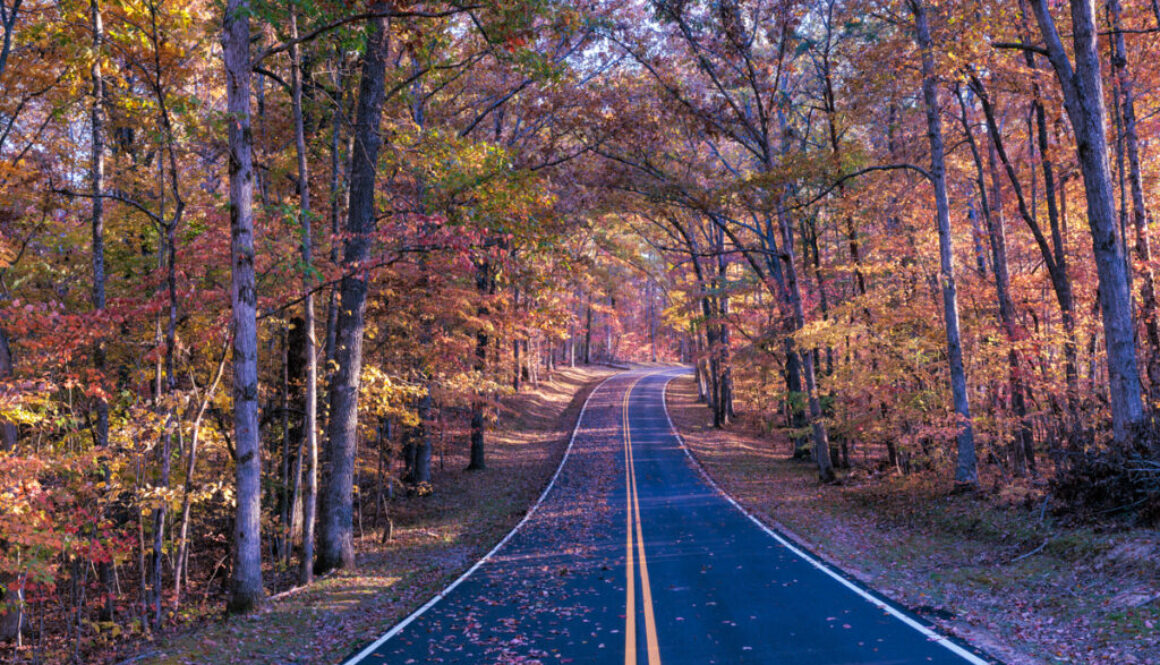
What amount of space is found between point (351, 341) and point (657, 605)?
7394 mm

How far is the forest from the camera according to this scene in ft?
34.9

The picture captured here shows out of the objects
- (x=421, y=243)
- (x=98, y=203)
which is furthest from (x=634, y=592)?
(x=98, y=203)

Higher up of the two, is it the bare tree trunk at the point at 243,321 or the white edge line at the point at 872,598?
the bare tree trunk at the point at 243,321

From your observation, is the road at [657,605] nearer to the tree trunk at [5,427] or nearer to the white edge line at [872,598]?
the white edge line at [872,598]

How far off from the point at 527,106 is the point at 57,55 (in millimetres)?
12347

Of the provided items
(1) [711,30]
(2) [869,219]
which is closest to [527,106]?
(1) [711,30]

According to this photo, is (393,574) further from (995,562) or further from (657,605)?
(995,562)

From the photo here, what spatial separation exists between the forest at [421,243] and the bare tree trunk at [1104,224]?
49 millimetres

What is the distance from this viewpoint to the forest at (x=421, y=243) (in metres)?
10.6

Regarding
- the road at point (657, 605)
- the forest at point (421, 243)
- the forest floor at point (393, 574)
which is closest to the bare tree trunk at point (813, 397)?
the forest at point (421, 243)

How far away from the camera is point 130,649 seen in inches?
365

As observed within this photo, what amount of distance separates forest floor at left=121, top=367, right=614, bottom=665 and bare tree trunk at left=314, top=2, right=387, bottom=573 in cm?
81

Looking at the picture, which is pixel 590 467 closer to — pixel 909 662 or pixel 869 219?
pixel 869 219

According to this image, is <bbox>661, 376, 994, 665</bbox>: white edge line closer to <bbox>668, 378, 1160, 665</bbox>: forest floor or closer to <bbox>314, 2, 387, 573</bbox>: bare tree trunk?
<bbox>668, 378, 1160, 665</bbox>: forest floor
